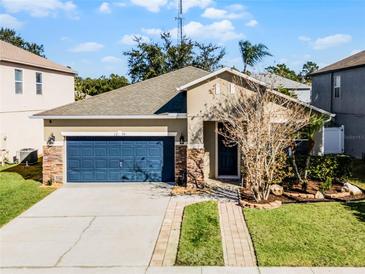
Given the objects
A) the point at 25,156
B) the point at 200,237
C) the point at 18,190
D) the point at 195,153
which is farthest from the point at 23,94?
the point at 200,237

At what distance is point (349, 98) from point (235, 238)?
639 inches

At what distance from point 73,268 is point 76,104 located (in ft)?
38.0

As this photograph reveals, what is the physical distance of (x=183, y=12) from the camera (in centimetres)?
3947

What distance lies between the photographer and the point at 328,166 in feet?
51.7

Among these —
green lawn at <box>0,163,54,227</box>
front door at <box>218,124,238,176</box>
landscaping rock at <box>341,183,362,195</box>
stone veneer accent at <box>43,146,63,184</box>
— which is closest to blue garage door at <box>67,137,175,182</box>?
stone veneer accent at <box>43,146,63,184</box>

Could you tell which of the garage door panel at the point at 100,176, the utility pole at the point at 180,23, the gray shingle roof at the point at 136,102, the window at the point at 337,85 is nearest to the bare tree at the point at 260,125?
the gray shingle roof at the point at 136,102

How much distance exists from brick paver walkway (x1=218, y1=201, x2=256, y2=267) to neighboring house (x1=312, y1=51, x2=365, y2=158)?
11993 millimetres

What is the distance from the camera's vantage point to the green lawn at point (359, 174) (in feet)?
53.6

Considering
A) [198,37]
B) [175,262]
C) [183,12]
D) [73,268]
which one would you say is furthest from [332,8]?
[198,37]

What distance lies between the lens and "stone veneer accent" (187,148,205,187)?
17.0m

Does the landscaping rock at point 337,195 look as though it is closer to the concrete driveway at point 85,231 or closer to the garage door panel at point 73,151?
the concrete driveway at point 85,231

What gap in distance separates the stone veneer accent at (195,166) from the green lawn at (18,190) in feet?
19.2

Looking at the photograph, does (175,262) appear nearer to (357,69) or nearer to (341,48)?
(357,69)

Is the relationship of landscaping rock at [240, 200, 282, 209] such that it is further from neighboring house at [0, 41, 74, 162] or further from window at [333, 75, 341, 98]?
neighboring house at [0, 41, 74, 162]
